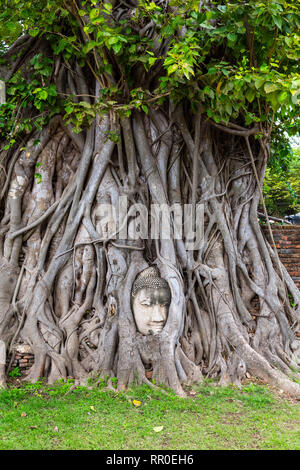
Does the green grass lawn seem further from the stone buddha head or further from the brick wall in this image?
the brick wall

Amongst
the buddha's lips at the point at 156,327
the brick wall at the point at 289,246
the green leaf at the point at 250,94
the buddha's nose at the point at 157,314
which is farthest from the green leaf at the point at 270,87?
the brick wall at the point at 289,246

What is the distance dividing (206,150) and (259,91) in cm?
148

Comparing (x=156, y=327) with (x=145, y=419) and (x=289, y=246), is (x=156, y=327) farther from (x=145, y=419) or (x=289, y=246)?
(x=289, y=246)

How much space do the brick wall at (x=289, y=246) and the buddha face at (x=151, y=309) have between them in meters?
2.59

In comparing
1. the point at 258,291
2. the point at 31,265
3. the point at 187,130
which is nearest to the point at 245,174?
the point at 187,130

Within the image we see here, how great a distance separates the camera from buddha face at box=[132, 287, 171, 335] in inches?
163

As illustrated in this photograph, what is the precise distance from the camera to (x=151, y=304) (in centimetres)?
416

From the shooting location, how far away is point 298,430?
295cm

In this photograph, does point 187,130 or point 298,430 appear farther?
point 187,130

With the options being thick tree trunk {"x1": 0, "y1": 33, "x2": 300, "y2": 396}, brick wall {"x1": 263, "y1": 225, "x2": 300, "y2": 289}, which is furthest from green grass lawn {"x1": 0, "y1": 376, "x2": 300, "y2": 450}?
brick wall {"x1": 263, "y1": 225, "x2": 300, "y2": 289}

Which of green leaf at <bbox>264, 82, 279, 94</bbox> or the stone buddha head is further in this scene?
the stone buddha head

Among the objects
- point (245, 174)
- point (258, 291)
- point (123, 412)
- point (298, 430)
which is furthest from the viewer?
point (245, 174)
